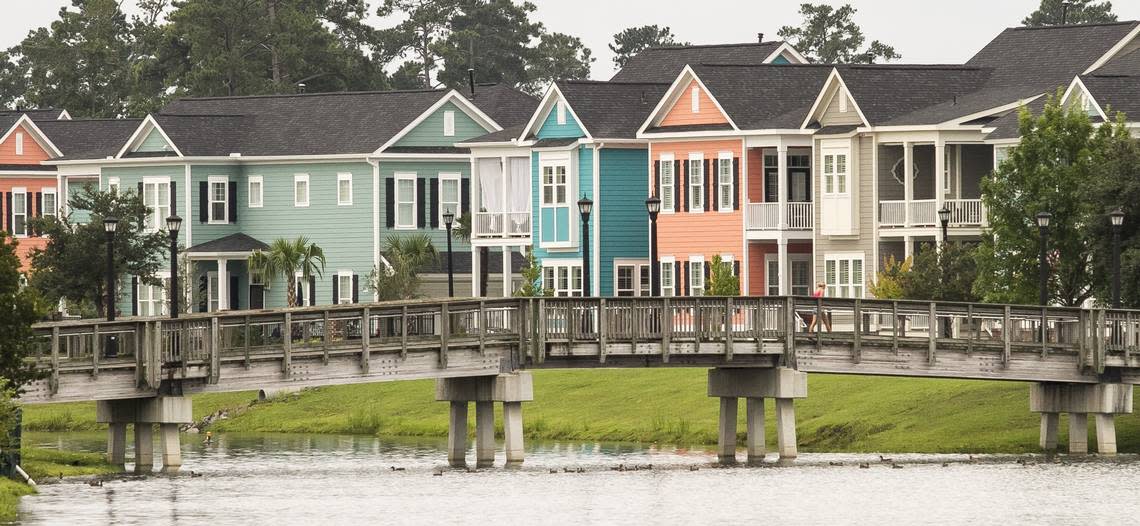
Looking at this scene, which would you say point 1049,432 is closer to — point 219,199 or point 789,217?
point 789,217

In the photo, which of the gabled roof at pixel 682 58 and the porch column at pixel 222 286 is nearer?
the gabled roof at pixel 682 58

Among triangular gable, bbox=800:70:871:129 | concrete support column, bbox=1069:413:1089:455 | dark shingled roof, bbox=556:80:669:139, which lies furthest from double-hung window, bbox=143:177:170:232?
concrete support column, bbox=1069:413:1089:455

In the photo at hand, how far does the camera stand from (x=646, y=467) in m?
59.4

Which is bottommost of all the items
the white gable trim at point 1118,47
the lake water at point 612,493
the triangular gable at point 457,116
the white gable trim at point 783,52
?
the lake water at point 612,493

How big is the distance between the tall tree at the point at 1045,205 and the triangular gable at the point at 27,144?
52.6m

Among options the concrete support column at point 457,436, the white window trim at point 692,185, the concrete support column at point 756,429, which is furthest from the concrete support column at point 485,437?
the white window trim at point 692,185

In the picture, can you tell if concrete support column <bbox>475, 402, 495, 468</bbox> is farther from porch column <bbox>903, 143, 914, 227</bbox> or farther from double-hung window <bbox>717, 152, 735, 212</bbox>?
double-hung window <bbox>717, 152, 735, 212</bbox>

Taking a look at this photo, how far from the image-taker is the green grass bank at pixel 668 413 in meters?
63.7

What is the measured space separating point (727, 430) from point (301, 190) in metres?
40.1

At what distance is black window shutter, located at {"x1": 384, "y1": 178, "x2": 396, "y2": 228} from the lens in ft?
320

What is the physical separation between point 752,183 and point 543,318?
1073 inches

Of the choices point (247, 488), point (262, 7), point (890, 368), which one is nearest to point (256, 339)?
point (247, 488)

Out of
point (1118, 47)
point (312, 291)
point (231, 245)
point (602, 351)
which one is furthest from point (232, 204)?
point (602, 351)

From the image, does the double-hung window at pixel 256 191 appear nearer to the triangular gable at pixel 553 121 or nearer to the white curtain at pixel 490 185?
the white curtain at pixel 490 185
